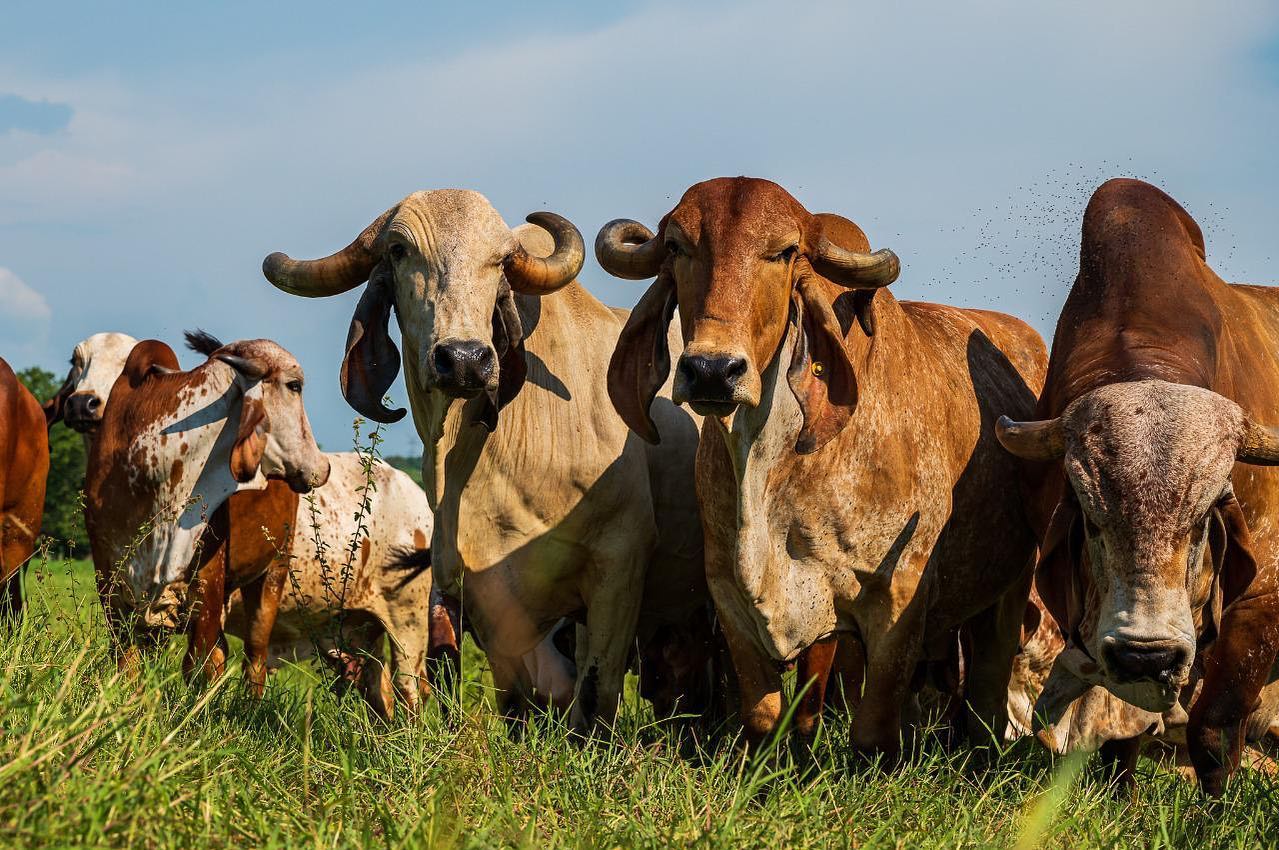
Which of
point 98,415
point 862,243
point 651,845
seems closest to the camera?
point 651,845

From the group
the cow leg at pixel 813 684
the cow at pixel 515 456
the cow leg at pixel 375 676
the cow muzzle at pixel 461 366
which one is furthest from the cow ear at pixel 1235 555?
the cow leg at pixel 375 676

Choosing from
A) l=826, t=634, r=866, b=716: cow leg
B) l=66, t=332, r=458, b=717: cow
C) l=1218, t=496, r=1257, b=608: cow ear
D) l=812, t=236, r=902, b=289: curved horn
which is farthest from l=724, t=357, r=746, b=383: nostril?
l=66, t=332, r=458, b=717: cow

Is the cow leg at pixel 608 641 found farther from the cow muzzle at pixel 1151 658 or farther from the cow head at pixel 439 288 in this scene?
the cow muzzle at pixel 1151 658

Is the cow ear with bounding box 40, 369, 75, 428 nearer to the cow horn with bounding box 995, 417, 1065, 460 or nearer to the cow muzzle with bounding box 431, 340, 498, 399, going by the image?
the cow muzzle with bounding box 431, 340, 498, 399

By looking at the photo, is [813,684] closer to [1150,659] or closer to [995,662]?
[995,662]

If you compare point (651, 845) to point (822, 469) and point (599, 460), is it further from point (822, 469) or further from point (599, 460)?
point (599, 460)

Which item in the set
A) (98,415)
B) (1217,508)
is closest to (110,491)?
(98,415)

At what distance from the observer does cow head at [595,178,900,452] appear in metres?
5.16

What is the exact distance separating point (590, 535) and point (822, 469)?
4.52ft

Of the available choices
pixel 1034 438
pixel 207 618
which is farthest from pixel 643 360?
pixel 207 618

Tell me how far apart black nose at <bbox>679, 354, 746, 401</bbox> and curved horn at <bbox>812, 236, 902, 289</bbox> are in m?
0.79

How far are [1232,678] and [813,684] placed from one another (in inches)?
67.1

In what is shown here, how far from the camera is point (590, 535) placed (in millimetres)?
6629

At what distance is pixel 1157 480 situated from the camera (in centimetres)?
486
